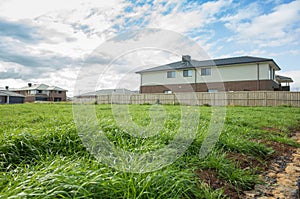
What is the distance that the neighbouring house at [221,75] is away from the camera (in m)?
20.1

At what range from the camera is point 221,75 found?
882 inches

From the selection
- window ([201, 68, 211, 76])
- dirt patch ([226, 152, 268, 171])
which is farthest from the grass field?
window ([201, 68, 211, 76])

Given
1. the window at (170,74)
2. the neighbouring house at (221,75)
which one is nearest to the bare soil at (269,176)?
the neighbouring house at (221,75)

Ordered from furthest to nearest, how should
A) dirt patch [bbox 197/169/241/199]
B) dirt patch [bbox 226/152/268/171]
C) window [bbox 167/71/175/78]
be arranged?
window [bbox 167/71/175/78] < dirt patch [bbox 226/152/268/171] < dirt patch [bbox 197/169/241/199]

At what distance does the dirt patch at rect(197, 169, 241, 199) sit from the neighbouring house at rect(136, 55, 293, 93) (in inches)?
652

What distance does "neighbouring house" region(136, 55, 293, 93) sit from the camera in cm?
2012

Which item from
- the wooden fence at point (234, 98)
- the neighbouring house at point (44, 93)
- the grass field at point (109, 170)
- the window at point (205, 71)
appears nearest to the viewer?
the grass field at point (109, 170)

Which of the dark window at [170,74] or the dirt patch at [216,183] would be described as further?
the dark window at [170,74]

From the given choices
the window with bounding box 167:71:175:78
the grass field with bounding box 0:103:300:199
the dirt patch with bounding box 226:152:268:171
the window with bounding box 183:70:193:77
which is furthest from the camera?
the window with bounding box 167:71:175:78

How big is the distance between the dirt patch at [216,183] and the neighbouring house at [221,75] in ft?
54.3

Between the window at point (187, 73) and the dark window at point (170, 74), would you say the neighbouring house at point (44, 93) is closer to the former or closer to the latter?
the dark window at point (170, 74)

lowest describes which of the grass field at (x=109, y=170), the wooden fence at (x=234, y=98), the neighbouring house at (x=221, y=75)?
the grass field at (x=109, y=170)

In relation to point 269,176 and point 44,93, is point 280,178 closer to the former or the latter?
point 269,176

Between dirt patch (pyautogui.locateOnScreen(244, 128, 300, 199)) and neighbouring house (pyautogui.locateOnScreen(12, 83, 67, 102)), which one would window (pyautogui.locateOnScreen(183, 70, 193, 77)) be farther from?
neighbouring house (pyautogui.locateOnScreen(12, 83, 67, 102))
